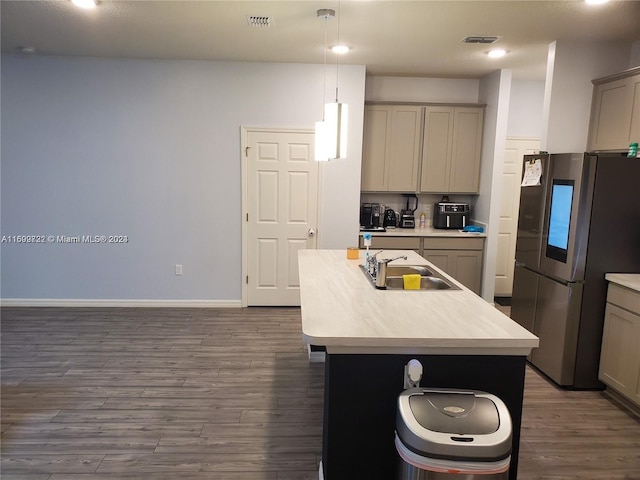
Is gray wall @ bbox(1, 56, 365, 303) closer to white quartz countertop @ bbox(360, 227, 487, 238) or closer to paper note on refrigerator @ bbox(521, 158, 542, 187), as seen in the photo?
white quartz countertop @ bbox(360, 227, 487, 238)

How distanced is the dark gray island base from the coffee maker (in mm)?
3476

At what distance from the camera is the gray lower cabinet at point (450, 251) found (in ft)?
A: 16.7

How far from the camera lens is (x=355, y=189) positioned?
16.6 feet

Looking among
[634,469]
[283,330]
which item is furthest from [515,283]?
Answer: [283,330]

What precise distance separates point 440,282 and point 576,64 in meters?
2.41

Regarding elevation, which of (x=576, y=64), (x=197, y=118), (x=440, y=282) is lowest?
(x=440, y=282)

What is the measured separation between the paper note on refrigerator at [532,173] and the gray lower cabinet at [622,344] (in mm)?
945

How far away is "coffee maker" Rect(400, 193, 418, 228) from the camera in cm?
541

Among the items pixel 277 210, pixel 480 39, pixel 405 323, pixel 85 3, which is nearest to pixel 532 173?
pixel 480 39

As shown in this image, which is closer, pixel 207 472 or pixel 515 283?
pixel 207 472

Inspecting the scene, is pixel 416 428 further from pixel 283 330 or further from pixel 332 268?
pixel 283 330

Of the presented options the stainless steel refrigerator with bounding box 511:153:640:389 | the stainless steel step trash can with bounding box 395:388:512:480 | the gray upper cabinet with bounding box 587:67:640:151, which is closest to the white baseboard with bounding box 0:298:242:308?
the stainless steel refrigerator with bounding box 511:153:640:389

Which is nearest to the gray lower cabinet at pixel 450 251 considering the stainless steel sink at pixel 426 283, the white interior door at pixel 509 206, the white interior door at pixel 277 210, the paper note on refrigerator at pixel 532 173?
the white interior door at pixel 509 206

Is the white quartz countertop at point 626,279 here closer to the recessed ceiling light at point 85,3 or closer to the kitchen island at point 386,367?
the kitchen island at point 386,367
